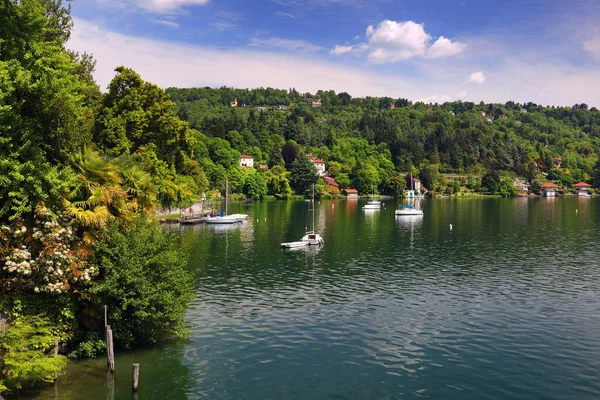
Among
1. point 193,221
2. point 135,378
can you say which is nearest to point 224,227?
point 193,221

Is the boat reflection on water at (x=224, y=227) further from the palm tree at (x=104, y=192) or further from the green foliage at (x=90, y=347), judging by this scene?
the green foliage at (x=90, y=347)

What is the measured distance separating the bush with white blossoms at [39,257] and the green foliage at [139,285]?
5.31 feet

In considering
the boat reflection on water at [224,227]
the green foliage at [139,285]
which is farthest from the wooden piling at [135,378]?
the boat reflection on water at [224,227]

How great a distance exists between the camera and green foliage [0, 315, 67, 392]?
2308 cm

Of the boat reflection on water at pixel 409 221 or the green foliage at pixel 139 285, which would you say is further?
the boat reflection on water at pixel 409 221

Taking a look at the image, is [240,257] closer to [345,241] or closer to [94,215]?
[345,241]

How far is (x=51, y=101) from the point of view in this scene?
96.1 ft

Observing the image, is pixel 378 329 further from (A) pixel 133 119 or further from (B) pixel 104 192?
(A) pixel 133 119

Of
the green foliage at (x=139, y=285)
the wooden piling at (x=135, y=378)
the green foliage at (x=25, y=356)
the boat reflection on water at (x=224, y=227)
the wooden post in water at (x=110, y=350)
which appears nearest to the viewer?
the green foliage at (x=25, y=356)

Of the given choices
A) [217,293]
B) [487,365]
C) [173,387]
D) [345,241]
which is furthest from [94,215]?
[345,241]

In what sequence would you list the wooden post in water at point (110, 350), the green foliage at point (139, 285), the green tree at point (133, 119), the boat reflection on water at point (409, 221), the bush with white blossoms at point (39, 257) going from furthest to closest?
1. the boat reflection on water at point (409, 221)
2. the green tree at point (133, 119)
3. the green foliage at point (139, 285)
4. the wooden post in water at point (110, 350)
5. the bush with white blossoms at point (39, 257)

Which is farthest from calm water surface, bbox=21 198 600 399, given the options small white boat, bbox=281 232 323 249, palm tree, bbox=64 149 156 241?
palm tree, bbox=64 149 156 241

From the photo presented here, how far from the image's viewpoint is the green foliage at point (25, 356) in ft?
75.7

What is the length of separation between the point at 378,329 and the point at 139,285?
17.5 meters
